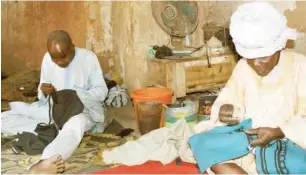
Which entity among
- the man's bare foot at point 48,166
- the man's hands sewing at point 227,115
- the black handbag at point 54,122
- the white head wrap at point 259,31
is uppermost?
the white head wrap at point 259,31

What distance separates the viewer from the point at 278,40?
257cm

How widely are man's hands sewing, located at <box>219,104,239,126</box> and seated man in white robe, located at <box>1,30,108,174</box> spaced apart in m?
1.51

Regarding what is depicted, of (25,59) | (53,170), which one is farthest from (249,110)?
(25,59)

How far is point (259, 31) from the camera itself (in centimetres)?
251

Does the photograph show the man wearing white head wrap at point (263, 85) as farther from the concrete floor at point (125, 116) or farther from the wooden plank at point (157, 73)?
the wooden plank at point (157, 73)

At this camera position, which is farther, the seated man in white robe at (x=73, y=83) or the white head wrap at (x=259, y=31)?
the seated man in white robe at (x=73, y=83)

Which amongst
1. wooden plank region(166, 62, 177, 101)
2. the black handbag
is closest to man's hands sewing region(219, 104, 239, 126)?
the black handbag

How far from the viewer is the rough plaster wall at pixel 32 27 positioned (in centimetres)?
739

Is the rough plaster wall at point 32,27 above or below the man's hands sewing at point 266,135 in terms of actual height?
above

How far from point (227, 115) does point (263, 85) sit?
1.03ft

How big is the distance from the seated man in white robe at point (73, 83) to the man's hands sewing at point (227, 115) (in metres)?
1.51

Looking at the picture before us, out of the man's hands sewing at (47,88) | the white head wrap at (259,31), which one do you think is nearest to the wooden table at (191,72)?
the man's hands sewing at (47,88)

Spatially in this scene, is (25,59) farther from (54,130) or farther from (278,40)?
(278,40)

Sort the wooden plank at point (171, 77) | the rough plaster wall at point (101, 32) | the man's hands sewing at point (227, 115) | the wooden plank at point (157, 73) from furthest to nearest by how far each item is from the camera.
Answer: the rough plaster wall at point (101, 32)
the wooden plank at point (157, 73)
the wooden plank at point (171, 77)
the man's hands sewing at point (227, 115)
